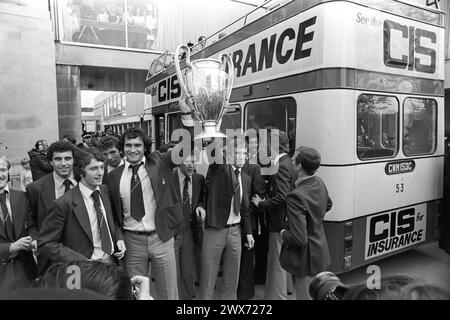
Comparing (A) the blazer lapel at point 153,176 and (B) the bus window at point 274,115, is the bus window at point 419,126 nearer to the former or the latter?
(B) the bus window at point 274,115

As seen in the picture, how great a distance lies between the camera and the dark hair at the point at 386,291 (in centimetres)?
86

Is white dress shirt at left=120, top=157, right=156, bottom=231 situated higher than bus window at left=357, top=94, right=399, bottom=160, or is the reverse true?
bus window at left=357, top=94, right=399, bottom=160

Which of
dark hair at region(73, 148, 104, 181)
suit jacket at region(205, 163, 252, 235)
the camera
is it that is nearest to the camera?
the camera

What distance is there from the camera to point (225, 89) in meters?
2.71

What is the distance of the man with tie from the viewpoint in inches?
88.7

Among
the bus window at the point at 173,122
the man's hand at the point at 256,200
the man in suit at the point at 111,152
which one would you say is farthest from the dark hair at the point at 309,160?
the bus window at the point at 173,122

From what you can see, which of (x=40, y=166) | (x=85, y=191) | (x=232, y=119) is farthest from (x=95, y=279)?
(x=40, y=166)

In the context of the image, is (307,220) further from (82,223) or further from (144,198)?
(82,223)

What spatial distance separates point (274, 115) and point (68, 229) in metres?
2.64

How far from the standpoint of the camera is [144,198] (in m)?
2.77

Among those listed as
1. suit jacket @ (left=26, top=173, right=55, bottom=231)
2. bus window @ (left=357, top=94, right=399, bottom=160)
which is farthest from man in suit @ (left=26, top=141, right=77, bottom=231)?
bus window @ (left=357, top=94, right=399, bottom=160)

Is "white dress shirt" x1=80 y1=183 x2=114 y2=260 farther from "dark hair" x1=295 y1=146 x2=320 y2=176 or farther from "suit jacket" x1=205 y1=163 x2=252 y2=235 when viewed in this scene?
"dark hair" x1=295 y1=146 x2=320 y2=176

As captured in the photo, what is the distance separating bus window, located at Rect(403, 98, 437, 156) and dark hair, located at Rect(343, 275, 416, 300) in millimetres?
3449

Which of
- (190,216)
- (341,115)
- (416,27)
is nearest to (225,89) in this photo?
(341,115)
